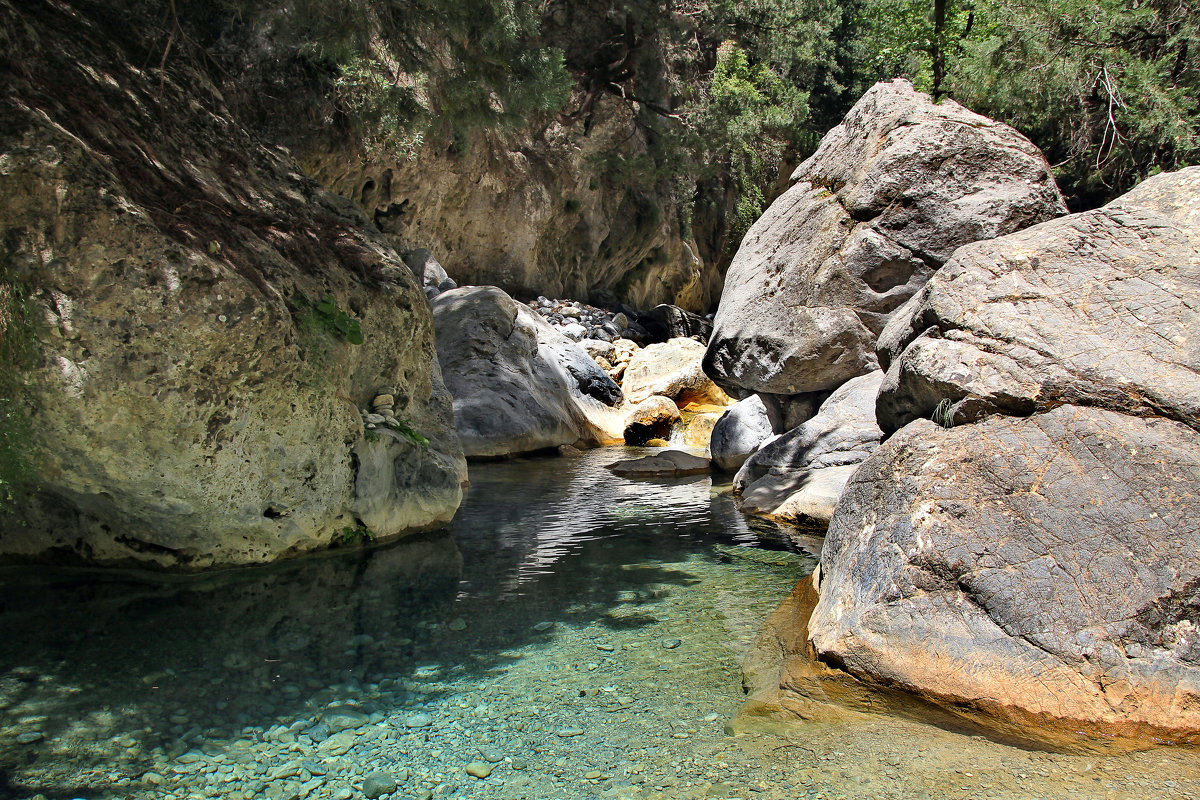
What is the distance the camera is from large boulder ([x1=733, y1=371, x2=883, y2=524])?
22.4 feet

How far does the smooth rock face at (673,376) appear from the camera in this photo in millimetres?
15102

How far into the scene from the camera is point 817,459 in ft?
24.2

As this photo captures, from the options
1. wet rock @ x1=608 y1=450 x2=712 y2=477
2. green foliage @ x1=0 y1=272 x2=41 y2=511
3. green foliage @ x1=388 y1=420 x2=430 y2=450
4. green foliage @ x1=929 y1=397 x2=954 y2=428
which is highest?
green foliage @ x1=0 y1=272 x2=41 y2=511

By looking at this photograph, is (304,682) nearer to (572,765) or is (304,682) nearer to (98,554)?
(572,765)

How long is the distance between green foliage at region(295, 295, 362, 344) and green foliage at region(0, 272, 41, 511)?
1675mm

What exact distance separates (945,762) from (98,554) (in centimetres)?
498

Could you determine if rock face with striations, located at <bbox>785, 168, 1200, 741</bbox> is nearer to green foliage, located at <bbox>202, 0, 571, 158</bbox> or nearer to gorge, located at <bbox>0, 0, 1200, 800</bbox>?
gorge, located at <bbox>0, 0, 1200, 800</bbox>

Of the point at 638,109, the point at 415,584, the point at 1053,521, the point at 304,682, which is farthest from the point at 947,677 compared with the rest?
the point at 638,109

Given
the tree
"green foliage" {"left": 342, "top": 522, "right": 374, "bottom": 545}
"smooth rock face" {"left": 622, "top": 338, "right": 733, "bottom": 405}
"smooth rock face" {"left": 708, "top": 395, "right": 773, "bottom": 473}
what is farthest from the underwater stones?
the tree

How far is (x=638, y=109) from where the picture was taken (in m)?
23.8

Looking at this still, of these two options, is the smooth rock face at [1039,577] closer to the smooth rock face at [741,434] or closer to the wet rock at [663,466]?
the smooth rock face at [741,434]

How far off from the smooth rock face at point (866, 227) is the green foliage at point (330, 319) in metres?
4.39

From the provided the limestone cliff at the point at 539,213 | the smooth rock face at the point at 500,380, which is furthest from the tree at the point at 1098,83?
the limestone cliff at the point at 539,213

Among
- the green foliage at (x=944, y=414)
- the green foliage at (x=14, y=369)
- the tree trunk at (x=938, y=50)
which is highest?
the tree trunk at (x=938, y=50)
